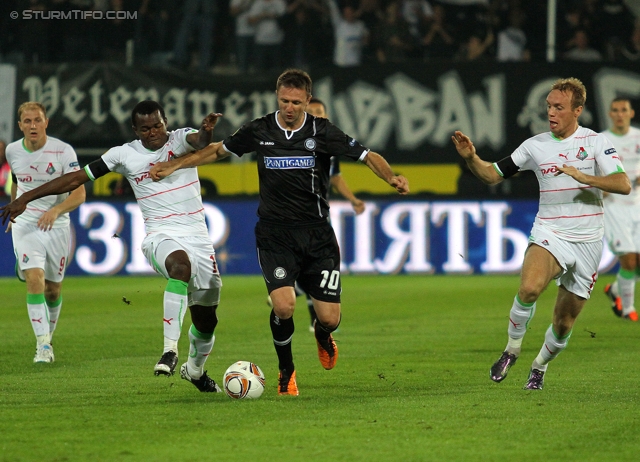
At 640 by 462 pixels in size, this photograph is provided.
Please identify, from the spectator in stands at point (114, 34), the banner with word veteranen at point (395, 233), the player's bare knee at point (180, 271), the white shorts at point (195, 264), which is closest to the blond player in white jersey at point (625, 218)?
the banner with word veteranen at point (395, 233)

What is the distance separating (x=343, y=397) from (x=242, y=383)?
683 mm

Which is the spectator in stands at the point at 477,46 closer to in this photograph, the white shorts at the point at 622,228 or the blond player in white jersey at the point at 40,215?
the white shorts at the point at 622,228

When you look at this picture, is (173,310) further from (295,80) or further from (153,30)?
(153,30)

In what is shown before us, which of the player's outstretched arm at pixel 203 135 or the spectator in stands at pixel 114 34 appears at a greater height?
the spectator in stands at pixel 114 34

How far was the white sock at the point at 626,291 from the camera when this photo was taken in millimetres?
12930

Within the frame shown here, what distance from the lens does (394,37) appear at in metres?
19.7

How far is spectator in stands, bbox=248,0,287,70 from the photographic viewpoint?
1941 centimetres

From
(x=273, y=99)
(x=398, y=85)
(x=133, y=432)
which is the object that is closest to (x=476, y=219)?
(x=398, y=85)

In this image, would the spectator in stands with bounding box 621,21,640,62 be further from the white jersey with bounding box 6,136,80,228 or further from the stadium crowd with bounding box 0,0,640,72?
the white jersey with bounding box 6,136,80,228

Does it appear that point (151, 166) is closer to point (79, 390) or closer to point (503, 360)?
point (79, 390)

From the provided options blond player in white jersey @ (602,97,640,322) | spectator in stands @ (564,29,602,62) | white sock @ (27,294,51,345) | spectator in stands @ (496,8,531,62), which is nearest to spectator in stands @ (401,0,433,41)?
spectator in stands @ (496,8,531,62)

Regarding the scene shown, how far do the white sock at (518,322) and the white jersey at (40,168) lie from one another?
4.37 metres

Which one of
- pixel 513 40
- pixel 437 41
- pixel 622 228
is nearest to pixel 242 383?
pixel 622 228

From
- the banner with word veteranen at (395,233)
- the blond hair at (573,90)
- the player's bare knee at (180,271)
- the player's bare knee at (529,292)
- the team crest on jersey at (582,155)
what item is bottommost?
the banner with word veteranen at (395,233)
